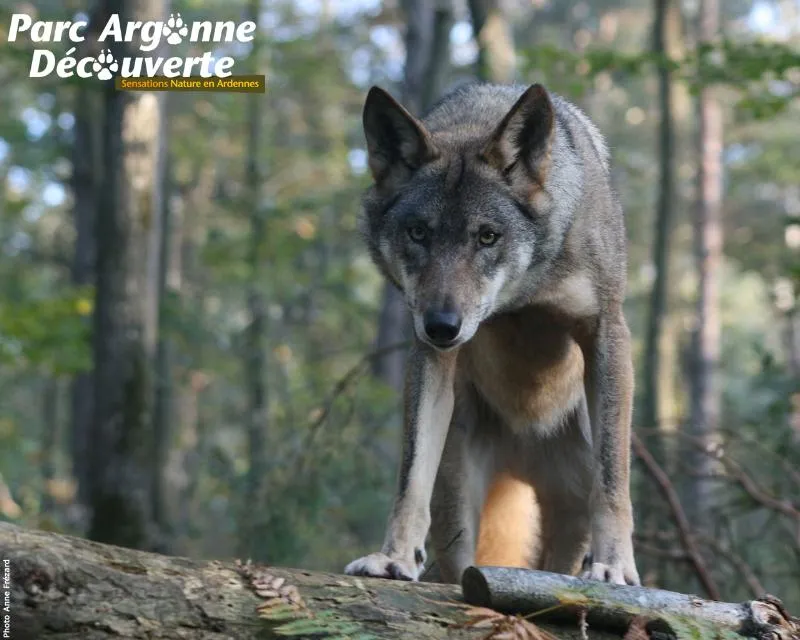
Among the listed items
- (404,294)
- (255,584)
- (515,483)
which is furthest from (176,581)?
(515,483)

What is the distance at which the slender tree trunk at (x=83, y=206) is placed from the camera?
859 inches

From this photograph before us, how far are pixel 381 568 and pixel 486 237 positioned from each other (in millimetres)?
1817

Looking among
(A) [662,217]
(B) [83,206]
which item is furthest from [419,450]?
(B) [83,206]

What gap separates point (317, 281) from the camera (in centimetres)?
2612

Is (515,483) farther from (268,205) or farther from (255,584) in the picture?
(268,205)

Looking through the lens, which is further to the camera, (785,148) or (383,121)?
(785,148)

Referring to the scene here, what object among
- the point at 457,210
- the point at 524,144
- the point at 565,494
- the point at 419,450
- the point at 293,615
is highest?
the point at 524,144

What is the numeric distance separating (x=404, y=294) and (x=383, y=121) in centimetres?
101

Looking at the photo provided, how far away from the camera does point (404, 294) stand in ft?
17.2

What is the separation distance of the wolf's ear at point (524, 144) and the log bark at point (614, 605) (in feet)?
7.76

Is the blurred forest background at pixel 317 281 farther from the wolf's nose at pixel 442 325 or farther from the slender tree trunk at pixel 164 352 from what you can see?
Result: the wolf's nose at pixel 442 325

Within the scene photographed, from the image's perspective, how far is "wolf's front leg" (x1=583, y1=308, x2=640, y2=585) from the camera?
5.32m

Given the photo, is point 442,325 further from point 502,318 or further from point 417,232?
point 502,318

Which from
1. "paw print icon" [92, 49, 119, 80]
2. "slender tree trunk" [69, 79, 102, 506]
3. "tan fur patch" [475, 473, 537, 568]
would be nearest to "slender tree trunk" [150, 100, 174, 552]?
"slender tree trunk" [69, 79, 102, 506]
